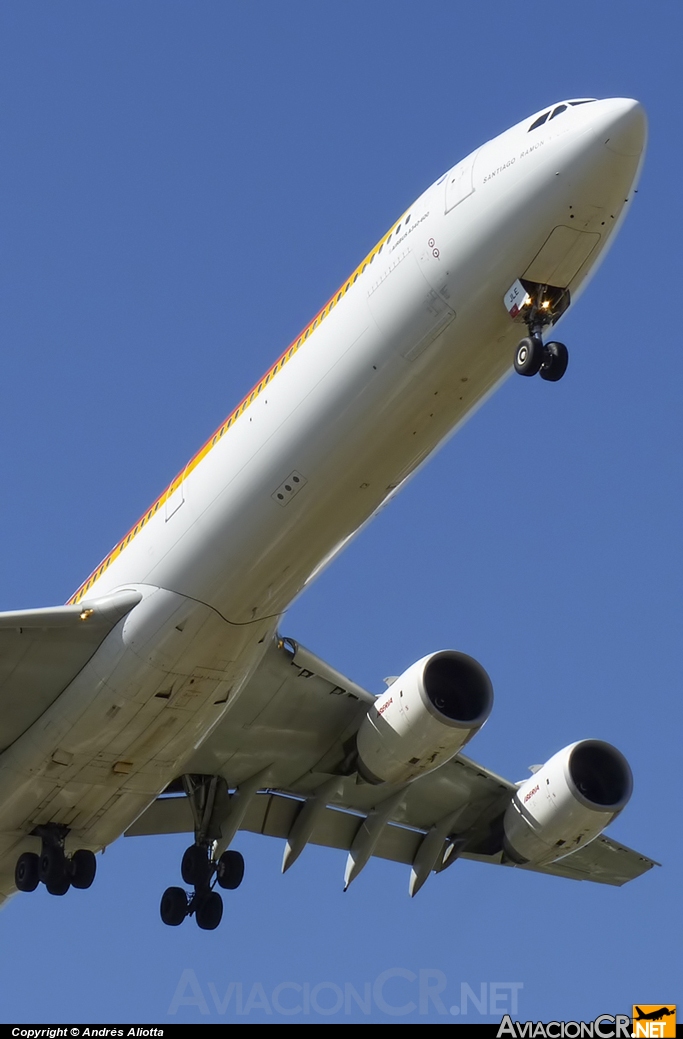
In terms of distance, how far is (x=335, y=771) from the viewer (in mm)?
26203

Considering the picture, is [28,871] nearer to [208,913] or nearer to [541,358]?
[208,913]

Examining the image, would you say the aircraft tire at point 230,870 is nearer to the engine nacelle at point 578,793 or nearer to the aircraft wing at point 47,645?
the engine nacelle at point 578,793

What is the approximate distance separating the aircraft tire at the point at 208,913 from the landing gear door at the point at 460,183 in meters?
11.7

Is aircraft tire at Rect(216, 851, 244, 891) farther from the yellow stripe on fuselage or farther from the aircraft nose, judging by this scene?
the aircraft nose

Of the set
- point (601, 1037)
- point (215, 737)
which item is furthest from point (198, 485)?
point (601, 1037)

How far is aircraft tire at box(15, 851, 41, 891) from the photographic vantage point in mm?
24078

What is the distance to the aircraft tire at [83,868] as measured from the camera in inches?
957

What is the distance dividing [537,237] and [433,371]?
1.97 m

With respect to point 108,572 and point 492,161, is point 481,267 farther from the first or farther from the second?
point 108,572

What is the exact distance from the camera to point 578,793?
84.6ft

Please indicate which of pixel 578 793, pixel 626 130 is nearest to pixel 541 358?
pixel 626 130

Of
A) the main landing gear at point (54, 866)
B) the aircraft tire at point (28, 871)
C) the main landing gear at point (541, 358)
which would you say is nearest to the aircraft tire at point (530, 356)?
the main landing gear at point (541, 358)

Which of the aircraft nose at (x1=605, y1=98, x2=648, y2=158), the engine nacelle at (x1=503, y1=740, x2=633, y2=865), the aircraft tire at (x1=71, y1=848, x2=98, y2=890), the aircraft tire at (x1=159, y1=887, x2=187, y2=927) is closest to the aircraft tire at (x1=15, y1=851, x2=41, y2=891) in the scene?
the aircraft tire at (x1=71, y1=848, x2=98, y2=890)

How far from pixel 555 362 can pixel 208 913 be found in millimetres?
11050
